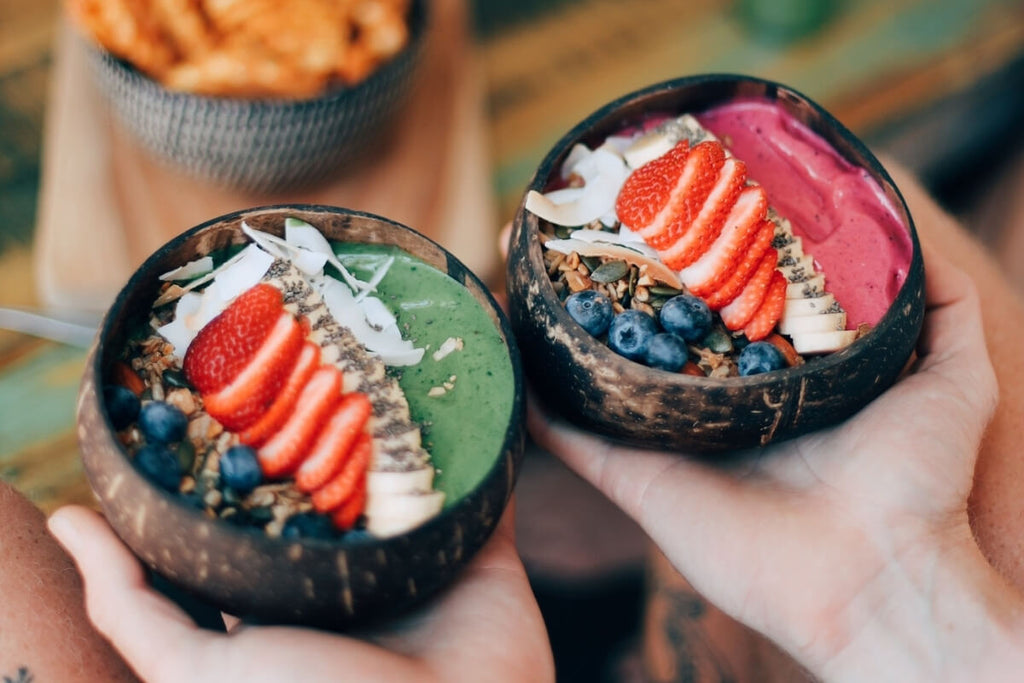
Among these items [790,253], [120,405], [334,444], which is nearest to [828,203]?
[790,253]

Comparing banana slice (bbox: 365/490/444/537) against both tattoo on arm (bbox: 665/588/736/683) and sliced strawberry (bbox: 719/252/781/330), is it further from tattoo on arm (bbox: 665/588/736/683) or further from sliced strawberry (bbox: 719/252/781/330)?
tattoo on arm (bbox: 665/588/736/683)

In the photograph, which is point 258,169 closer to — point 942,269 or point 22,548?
point 22,548

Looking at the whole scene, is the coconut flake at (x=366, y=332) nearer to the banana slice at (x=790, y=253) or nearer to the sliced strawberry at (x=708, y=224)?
the sliced strawberry at (x=708, y=224)

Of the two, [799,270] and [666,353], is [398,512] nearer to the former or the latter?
[666,353]

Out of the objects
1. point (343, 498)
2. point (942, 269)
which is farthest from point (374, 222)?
point (942, 269)

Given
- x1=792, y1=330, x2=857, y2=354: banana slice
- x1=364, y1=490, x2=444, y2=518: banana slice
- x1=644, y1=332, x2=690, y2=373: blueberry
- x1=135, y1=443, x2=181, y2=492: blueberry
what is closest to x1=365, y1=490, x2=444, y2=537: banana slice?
x1=364, y1=490, x2=444, y2=518: banana slice

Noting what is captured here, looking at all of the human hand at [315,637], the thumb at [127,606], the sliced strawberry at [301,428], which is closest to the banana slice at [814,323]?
the human hand at [315,637]
